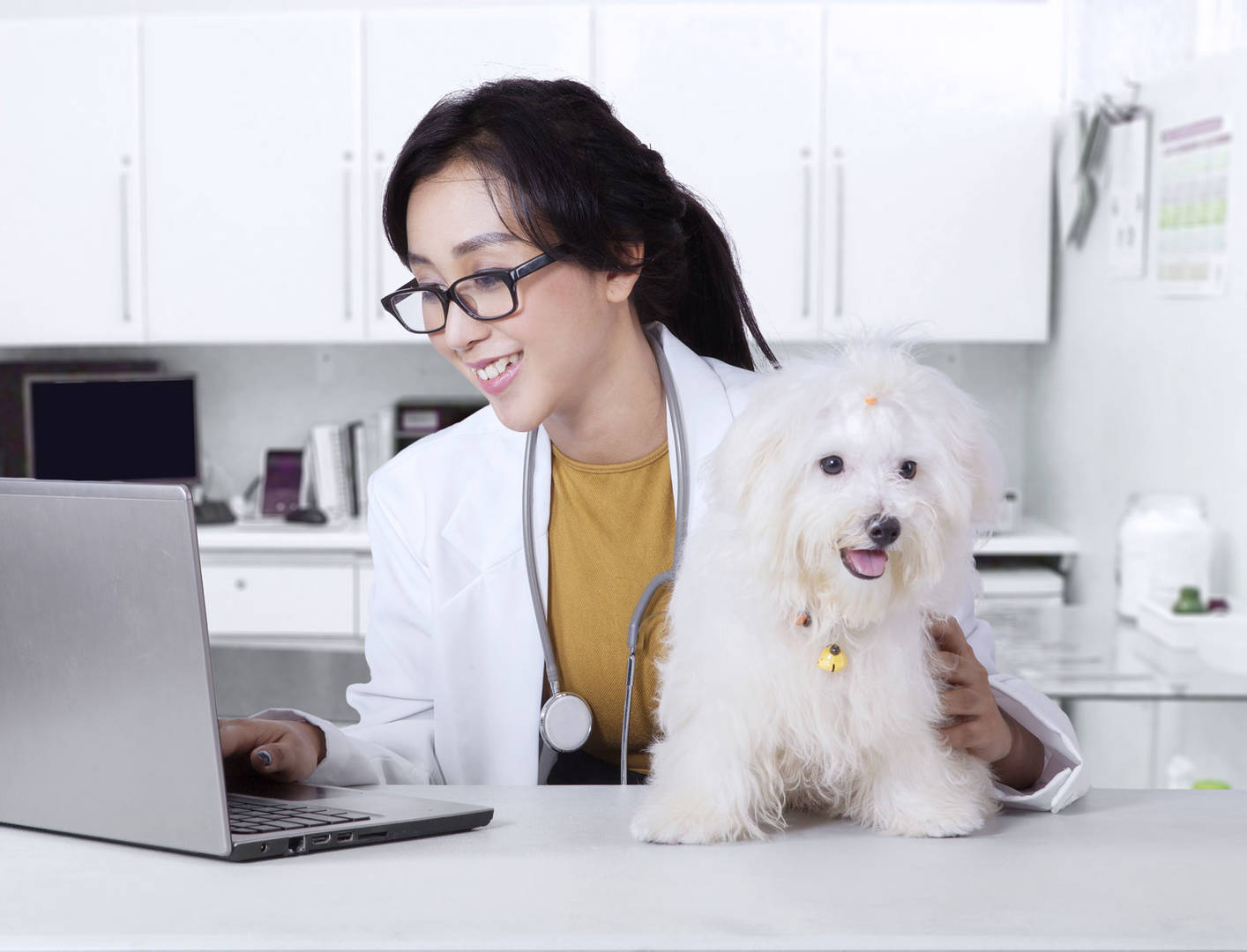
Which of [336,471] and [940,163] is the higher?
[940,163]

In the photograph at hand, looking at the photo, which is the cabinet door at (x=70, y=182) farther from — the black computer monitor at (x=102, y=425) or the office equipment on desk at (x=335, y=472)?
the office equipment on desk at (x=335, y=472)

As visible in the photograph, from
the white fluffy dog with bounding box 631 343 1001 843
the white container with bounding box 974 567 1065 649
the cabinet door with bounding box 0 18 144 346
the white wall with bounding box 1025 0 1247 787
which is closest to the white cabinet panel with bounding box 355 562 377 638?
the cabinet door with bounding box 0 18 144 346

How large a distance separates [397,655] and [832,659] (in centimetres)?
69

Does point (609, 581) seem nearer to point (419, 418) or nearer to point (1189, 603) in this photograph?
point (1189, 603)

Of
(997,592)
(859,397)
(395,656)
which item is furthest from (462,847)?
(997,592)

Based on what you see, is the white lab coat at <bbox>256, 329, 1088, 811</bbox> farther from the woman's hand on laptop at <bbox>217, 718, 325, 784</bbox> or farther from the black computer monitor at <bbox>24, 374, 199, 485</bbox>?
the black computer monitor at <bbox>24, 374, 199, 485</bbox>

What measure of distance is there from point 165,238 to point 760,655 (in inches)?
120

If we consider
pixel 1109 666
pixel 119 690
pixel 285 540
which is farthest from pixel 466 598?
pixel 285 540

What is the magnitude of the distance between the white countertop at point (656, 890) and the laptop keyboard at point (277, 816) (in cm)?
4

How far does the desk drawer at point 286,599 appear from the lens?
3404 millimetres

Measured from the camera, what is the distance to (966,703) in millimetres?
1055

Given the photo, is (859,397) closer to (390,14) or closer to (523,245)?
(523,245)

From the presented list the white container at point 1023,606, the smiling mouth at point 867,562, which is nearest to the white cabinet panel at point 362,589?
the white container at point 1023,606

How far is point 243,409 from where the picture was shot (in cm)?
406
